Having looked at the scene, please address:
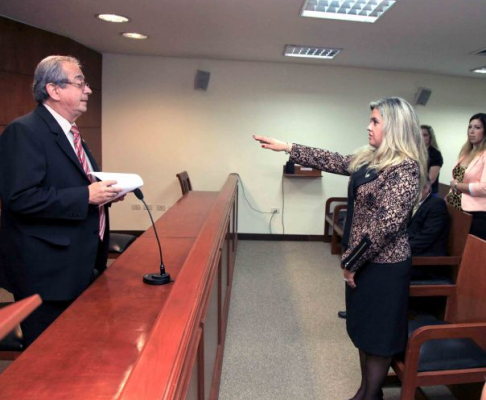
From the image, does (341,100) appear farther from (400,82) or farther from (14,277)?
(14,277)

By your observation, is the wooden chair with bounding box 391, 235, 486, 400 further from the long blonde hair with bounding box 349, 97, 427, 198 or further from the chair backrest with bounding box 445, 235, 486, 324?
the long blonde hair with bounding box 349, 97, 427, 198

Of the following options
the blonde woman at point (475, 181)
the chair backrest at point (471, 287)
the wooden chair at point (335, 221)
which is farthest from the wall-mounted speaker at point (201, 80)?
the chair backrest at point (471, 287)

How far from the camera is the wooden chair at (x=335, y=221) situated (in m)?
4.30

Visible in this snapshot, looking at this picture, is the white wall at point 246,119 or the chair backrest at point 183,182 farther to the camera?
the white wall at point 246,119

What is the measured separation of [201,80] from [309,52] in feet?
4.39

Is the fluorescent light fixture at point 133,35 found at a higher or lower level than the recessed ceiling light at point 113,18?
higher

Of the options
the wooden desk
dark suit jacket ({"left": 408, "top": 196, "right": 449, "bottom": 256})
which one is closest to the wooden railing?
the wooden desk

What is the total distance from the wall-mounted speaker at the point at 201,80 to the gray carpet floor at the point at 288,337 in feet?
7.11

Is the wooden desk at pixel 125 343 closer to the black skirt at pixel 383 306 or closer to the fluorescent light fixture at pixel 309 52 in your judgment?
the black skirt at pixel 383 306

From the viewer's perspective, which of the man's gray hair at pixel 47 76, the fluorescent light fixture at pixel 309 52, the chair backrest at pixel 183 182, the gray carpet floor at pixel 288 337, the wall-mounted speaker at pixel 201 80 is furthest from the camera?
the wall-mounted speaker at pixel 201 80

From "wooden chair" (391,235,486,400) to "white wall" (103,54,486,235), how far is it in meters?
3.12

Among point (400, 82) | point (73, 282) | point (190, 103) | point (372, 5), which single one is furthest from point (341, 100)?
point (73, 282)

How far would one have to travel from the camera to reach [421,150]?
1601mm

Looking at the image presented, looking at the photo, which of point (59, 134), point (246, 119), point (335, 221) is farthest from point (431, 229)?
point (246, 119)
